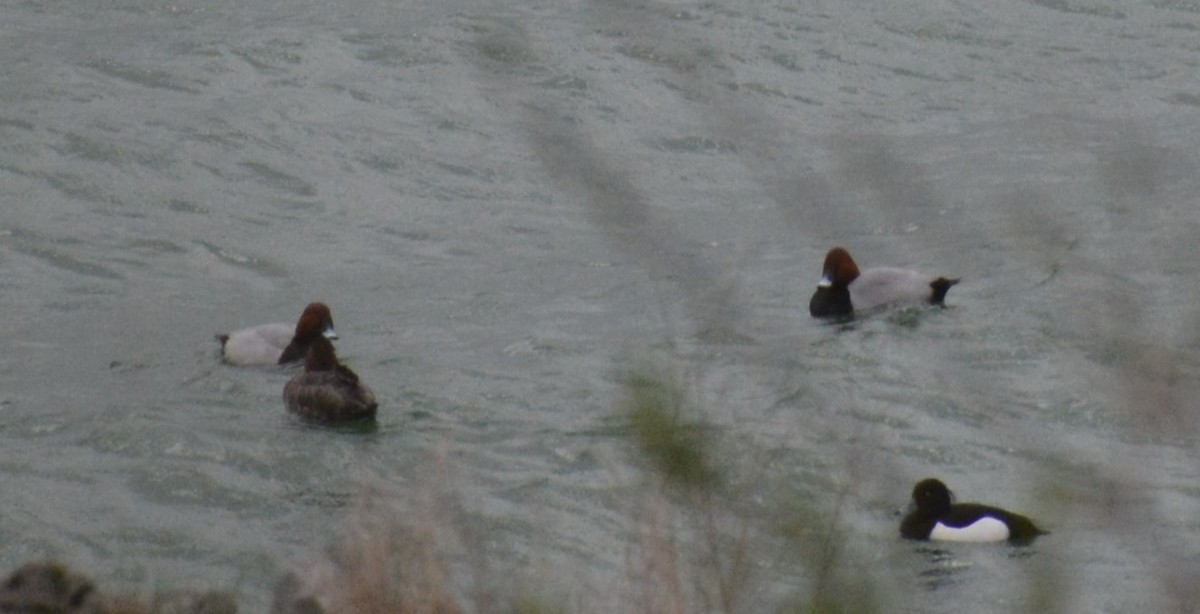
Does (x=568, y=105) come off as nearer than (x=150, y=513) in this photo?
No

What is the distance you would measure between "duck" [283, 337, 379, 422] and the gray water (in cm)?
19

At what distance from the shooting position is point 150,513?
10.0 meters

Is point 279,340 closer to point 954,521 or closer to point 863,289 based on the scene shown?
point 863,289

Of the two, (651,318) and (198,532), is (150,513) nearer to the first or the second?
(198,532)

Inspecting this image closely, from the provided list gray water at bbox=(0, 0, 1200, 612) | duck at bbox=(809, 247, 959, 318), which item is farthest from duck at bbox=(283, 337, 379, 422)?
duck at bbox=(809, 247, 959, 318)

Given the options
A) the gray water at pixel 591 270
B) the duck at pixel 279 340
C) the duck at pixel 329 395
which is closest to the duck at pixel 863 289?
the gray water at pixel 591 270

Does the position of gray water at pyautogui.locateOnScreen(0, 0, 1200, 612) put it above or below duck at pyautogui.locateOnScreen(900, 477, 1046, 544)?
below

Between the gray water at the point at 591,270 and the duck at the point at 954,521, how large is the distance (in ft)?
0.39

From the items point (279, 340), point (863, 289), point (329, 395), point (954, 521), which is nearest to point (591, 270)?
point (863, 289)

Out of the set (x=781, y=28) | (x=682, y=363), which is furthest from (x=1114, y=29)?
(x=682, y=363)

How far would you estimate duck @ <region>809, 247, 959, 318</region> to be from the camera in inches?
578

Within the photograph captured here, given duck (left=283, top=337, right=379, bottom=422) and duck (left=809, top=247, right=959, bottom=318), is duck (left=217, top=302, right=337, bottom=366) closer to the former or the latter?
duck (left=283, top=337, right=379, bottom=422)

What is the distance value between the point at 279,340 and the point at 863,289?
13.3 feet

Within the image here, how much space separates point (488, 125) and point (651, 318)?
6409mm
